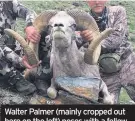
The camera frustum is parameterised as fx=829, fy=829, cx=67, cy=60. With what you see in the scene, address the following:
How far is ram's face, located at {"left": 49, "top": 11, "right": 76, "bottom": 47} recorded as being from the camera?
14.1 m

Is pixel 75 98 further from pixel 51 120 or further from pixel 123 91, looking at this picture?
pixel 123 91

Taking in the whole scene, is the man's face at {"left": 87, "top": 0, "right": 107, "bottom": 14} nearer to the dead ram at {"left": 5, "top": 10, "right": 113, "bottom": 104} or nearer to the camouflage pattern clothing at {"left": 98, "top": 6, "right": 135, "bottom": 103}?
the camouflage pattern clothing at {"left": 98, "top": 6, "right": 135, "bottom": 103}

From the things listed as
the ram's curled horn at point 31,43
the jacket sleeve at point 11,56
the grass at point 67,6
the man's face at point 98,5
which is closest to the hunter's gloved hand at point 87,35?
the ram's curled horn at point 31,43

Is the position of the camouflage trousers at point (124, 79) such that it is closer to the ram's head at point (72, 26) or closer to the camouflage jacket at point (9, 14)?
the ram's head at point (72, 26)

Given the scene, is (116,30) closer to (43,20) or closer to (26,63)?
(43,20)

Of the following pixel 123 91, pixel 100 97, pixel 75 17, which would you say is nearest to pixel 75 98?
pixel 100 97

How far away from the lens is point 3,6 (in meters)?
15.9

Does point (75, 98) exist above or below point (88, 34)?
below

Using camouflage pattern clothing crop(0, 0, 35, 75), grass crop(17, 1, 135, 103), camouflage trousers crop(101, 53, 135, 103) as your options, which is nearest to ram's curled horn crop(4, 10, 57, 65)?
camouflage pattern clothing crop(0, 0, 35, 75)

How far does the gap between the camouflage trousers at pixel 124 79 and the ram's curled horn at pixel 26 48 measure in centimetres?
164

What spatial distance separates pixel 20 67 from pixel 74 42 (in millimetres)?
1435

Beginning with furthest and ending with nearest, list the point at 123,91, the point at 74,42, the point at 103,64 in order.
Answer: the point at 123,91 < the point at 103,64 < the point at 74,42

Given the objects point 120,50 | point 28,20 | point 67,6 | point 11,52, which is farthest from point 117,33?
point 67,6

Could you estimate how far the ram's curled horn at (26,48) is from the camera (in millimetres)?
15156
